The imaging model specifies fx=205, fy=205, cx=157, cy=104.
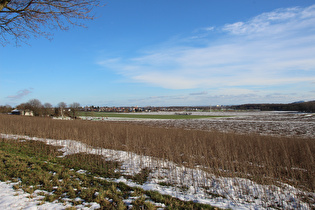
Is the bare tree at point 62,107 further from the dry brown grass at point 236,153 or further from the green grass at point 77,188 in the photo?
the green grass at point 77,188

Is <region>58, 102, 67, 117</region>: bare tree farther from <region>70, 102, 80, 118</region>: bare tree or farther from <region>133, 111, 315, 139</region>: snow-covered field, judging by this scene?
<region>133, 111, 315, 139</region>: snow-covered field

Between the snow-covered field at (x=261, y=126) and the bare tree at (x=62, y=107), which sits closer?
the snow-covered field at (x=261, y=126)

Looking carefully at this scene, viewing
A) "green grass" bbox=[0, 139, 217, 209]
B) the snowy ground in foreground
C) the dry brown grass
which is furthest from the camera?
the dry brown grass

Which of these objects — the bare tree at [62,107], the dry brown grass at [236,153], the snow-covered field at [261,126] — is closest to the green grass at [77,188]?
the dry brown grass at [236,153]

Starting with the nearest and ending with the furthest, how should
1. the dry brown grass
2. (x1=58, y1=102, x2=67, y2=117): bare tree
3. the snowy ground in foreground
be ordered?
the snowy ground in foreground < the dry brown grass < (x1=58, y1=102, x2=67, y2=117): bare tree

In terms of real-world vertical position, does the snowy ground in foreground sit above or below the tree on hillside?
below

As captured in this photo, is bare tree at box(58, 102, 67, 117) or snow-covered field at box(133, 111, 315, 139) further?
bare tree at box(58, 102, 67, 117)

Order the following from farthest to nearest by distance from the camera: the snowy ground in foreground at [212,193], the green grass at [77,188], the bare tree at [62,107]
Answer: the bare tree at [62,107] → the green grass at [77,188] → the snowy ground in foreground at [212,193]

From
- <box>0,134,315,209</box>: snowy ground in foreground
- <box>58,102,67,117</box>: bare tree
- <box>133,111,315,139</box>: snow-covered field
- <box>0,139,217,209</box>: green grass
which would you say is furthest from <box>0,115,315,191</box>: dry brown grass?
<box>58,102,67,117</box>: bare tree

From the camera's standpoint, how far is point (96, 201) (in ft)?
15.5

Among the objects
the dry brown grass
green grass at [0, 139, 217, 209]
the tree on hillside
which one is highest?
the tree on hillside

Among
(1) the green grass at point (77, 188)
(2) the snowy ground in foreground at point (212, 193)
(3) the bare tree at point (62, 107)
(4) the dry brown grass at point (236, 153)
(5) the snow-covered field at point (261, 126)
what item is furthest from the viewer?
(3) the bare tree at point (62, 107)

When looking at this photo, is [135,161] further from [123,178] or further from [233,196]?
[233,196]

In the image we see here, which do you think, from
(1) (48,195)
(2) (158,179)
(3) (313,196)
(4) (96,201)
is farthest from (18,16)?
(3) (313,196)
